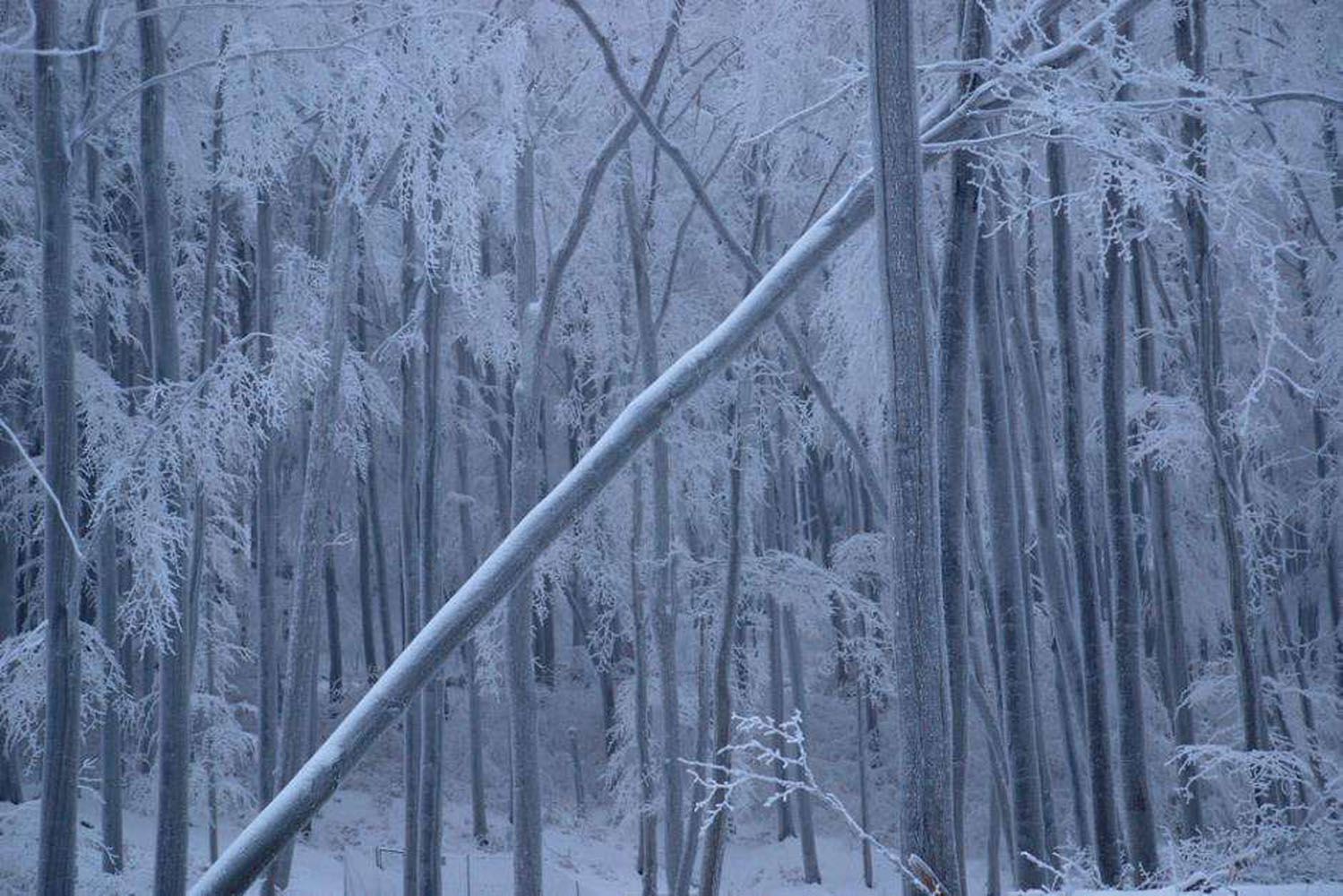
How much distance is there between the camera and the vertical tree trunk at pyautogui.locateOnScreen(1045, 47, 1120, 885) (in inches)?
252

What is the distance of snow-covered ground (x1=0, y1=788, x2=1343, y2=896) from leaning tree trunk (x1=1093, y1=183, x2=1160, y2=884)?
8.44 metres

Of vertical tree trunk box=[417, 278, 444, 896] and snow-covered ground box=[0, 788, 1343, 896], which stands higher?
vertical tree trunk box=[417, 278, 444, 896]

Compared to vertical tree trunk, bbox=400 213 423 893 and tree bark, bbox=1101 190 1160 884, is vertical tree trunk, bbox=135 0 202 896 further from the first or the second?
tree bark, bbox=1101 190 1160 884

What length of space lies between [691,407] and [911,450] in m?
11.8

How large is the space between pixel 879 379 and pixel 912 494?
460 cm

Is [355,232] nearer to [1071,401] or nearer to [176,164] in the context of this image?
[176,164]

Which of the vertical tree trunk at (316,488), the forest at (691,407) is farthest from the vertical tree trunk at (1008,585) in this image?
the vertical tree trunk at (316,488)

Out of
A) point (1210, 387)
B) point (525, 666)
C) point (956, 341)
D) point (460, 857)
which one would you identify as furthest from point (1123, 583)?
point (460, 857)

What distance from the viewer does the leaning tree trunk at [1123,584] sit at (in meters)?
6.46

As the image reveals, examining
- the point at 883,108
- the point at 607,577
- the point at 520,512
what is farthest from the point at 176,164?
the point at 883,108

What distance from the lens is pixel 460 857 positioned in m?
15.3

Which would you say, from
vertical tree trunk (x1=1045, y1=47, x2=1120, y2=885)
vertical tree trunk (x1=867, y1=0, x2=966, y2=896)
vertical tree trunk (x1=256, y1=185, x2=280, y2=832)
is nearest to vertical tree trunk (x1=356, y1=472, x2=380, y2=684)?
vertical tree trunk (x1=256, y1=185, x2=280, y2=832)

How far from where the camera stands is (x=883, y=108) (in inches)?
117

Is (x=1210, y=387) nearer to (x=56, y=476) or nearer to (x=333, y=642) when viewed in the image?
(x=56, y=476)
